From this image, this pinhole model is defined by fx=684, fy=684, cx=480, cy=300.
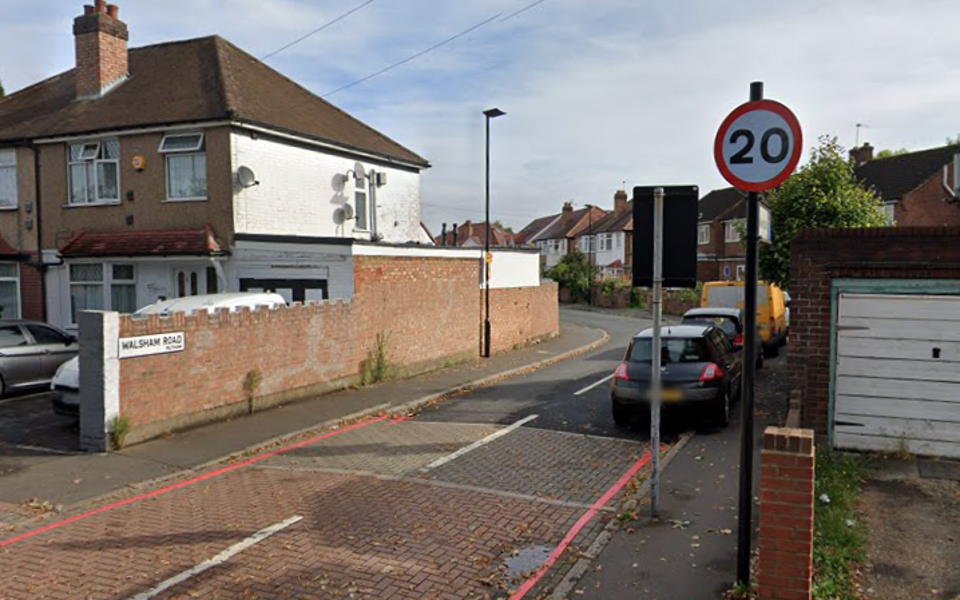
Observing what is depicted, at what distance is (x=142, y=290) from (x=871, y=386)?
1544 centimetres

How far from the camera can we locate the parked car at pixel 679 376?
10.0m

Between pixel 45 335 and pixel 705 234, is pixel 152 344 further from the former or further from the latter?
pixel 705 234

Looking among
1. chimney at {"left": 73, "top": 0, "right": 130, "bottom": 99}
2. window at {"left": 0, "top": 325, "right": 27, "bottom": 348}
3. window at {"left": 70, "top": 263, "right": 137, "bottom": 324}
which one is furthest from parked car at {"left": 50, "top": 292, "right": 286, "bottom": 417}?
chimney at {"left": 73, "top": 0, "right": 130, "bottom": 99}

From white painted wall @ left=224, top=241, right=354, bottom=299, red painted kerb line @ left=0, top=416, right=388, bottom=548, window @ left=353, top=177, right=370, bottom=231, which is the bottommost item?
red painted kerb line @ left=0, top=416, right=388, bottom=548

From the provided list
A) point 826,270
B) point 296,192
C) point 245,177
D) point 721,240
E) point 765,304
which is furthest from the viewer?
point 721,240

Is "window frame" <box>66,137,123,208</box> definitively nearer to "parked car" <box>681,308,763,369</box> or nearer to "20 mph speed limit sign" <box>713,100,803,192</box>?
"parked car" <box>681,308,763,369</box>

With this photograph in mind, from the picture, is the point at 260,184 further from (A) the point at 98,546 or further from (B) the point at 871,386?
(B) the point at 871,386

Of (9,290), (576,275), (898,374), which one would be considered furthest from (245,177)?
(576,275)

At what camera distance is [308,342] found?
12648 mm

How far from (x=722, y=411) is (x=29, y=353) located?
12364 millimetres

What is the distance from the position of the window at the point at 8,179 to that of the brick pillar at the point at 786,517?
20.0 metres

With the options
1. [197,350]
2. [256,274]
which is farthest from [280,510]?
[256,274]

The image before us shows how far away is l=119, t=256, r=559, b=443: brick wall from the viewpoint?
9.80 m

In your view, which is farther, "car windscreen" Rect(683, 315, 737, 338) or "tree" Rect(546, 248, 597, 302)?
"tree" Rect(546, 248, 597, 302)
